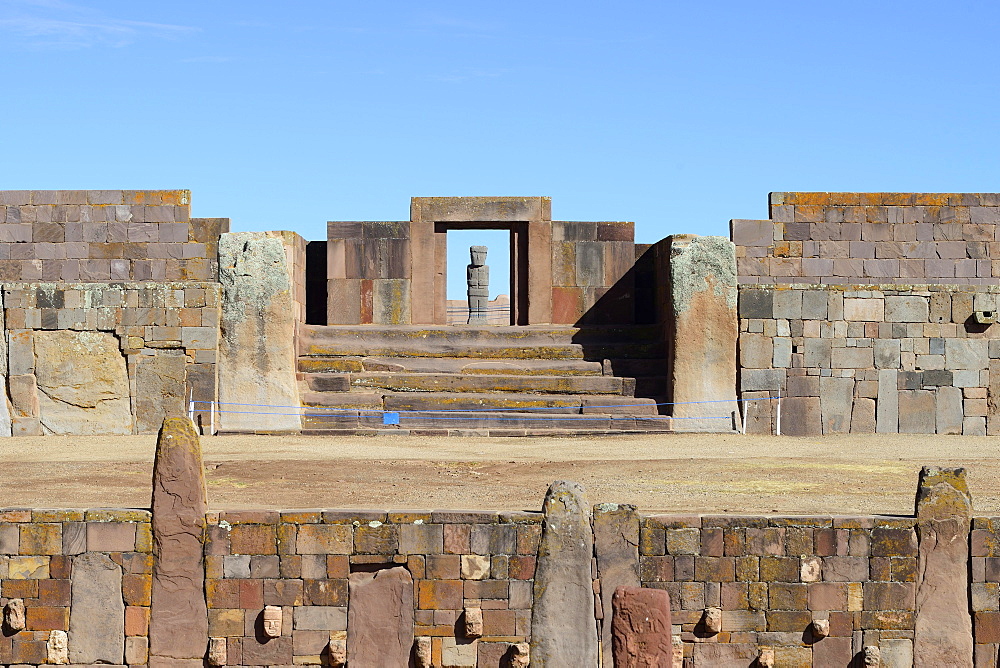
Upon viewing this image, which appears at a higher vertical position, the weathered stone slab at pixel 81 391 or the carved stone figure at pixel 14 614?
the weathered stone slab at pixel 81 391

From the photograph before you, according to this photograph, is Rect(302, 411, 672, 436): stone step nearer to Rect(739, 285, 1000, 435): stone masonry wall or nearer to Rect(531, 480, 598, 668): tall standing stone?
Rect(739, 285, 1000, 435): stone masonry wall

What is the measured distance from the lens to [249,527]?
27.5ft

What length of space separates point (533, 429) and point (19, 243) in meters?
8.06

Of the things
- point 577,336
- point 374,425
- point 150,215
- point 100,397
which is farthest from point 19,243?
point 577,336

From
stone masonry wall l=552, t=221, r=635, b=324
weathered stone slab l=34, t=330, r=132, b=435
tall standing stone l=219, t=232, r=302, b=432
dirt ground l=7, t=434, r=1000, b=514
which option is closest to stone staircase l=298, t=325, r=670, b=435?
tall standing stone l=219, t=232, r=302, b=432

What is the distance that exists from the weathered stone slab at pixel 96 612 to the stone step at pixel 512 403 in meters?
6.13

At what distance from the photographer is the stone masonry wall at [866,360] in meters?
14.9

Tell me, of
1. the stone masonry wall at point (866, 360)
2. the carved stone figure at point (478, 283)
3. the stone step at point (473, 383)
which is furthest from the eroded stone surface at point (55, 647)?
the carved stone figure at point (478, 283)

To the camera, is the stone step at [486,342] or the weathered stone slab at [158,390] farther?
the stone step at [486,342]

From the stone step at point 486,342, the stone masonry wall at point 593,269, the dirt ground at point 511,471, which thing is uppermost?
the stone masonry wall at point 593,269

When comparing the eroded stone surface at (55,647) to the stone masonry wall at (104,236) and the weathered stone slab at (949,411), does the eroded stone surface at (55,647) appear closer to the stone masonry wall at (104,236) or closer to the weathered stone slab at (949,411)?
the stone masonry wall at (104,236)

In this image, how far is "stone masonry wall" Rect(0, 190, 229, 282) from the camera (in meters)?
16.4

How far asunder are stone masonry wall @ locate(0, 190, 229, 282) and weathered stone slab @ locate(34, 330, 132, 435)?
2.13 meters

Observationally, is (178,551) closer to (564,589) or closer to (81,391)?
(564,589)
